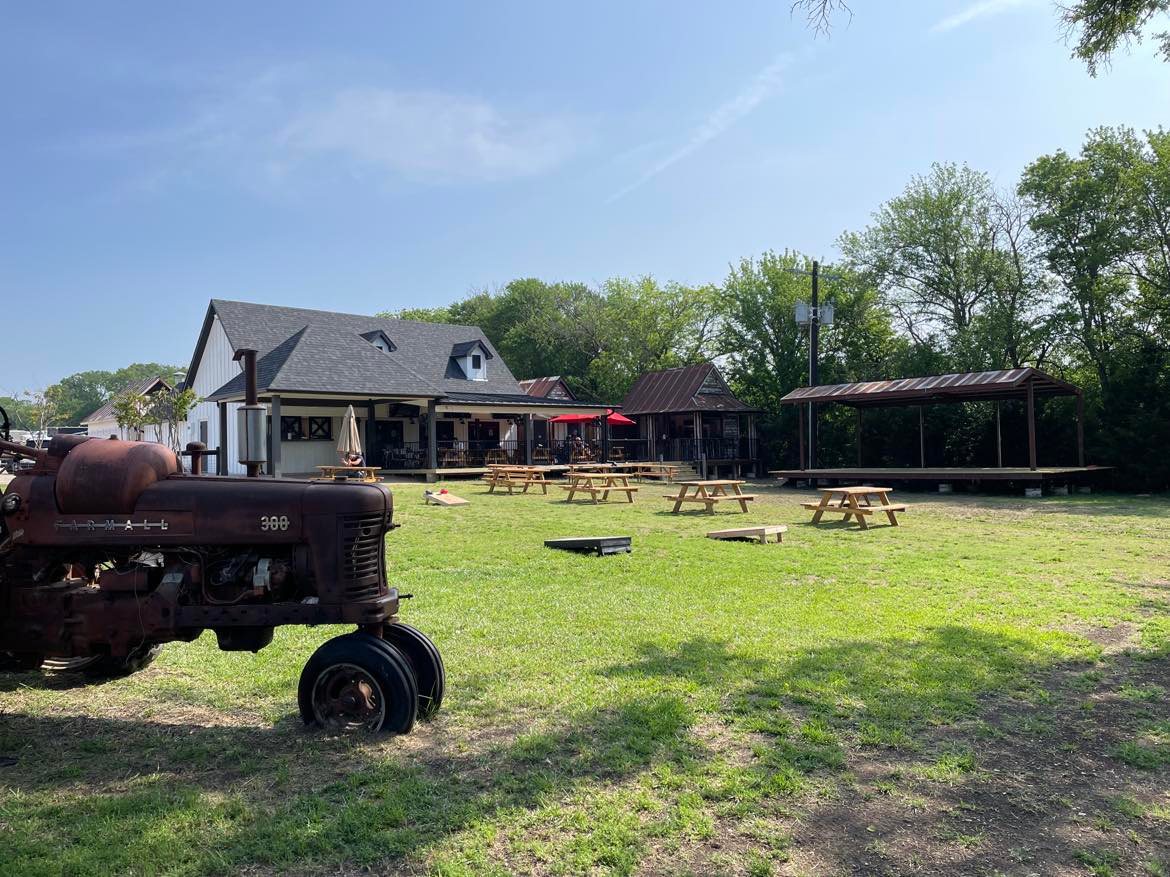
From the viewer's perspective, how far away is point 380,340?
32.0m

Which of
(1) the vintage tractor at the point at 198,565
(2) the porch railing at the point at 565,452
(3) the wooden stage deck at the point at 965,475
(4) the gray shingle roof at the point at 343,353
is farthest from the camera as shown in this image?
(2) the porch railing at the point at 565,452

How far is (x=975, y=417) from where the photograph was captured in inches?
1064

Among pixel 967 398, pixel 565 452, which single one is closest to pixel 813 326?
pixel 967 398

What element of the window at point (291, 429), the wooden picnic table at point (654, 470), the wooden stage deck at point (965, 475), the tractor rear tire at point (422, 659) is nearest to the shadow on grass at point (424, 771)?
the tractor rear tire at point (422, 659)

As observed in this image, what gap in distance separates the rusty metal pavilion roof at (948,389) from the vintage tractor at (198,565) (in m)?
20.6

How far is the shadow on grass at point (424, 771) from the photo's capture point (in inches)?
114

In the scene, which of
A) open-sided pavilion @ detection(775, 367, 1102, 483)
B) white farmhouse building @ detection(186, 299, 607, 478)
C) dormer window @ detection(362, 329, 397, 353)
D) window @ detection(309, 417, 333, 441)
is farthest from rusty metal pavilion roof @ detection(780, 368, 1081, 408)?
window @ detection(309, 417, 333, 441)

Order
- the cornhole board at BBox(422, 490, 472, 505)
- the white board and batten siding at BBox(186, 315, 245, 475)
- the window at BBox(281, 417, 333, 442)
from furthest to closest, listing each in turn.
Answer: the white board and batten siding at BBox(186, 315, 245, 475)
the window at BBox(281, 417, 333, 442)
the cornhole board at BBox(422, 490, 472, 505)

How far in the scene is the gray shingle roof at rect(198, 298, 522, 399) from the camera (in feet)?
83.9

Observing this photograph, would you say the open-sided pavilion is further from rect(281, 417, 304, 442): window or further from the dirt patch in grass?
the dirt patch in grass

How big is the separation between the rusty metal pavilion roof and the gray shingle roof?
13.5 meters

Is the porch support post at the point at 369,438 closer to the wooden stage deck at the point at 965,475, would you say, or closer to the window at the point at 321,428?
the window at the point at 321,428

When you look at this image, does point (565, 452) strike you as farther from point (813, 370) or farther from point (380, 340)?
point (813, 370)

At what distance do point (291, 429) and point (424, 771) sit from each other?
2615 centimetres
